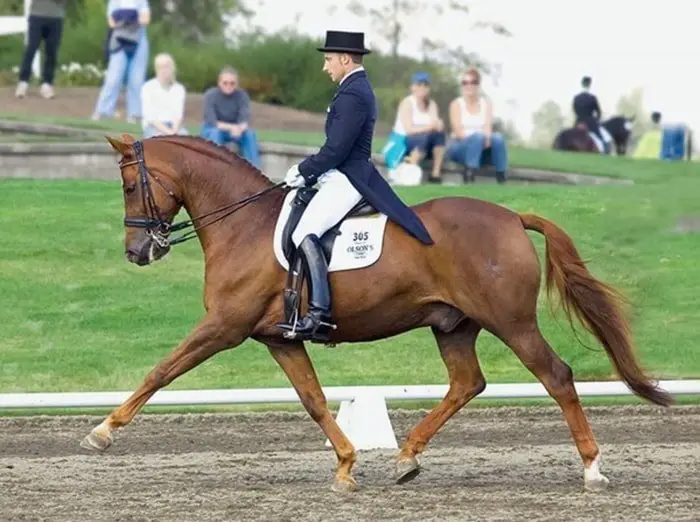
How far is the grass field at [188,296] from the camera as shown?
42.1 ft

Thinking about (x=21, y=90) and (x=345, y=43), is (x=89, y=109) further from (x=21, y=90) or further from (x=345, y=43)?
(x=345, y=43)

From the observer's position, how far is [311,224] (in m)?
8.73

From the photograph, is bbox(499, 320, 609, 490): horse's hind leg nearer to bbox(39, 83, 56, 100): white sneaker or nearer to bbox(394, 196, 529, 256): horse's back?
bbox(394, 196, 529, 256): horse's back

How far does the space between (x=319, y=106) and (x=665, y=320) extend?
14569mm

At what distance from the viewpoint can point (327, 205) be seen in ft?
28.8

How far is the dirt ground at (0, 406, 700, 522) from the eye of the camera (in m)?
8.02

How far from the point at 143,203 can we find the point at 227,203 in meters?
0.44

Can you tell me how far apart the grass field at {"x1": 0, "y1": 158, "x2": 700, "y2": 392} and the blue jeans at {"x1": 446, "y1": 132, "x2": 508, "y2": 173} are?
0.86 meters

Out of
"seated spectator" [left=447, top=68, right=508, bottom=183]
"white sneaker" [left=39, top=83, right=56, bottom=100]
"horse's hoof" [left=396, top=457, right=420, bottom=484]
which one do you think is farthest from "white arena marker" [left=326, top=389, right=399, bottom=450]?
"white sneaker" [left=39, top=83, right=56, bottom=100]

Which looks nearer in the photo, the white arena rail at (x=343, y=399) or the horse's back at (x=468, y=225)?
Answer: the horse's back at (x=468, y=225)

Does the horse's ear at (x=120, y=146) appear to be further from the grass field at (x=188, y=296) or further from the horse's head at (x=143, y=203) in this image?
the grass field at (x=188, y=296)

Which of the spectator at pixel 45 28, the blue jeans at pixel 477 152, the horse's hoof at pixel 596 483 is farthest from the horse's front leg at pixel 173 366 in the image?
the spectator at pixel 45 28

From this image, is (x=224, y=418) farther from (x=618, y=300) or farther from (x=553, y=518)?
(x=553, y=518)

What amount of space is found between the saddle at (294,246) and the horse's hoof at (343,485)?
855mm
